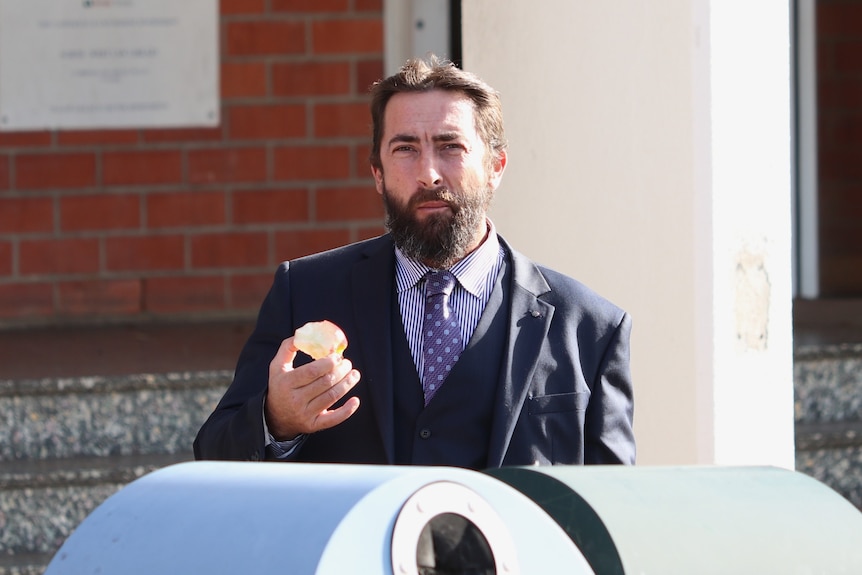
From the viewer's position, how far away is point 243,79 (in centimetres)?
637

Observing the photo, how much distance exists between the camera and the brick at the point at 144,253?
6.34 metres

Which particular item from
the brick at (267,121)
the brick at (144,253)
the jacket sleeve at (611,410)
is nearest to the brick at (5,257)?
the brick at (144,253)

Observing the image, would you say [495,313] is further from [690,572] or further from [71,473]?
[71,473]

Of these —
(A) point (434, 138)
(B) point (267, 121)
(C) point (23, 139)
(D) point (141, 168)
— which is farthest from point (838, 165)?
(A) point (434, 138)

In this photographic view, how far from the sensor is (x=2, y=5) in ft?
20.4

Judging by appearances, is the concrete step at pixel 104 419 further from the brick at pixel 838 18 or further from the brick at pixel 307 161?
the brick at pixel 838 18

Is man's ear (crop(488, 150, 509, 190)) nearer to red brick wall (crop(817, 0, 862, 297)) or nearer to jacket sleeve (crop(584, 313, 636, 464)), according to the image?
jacket sleeve (crop(584, 313, 636, 464))

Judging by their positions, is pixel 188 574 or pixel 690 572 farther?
pixel 690 572

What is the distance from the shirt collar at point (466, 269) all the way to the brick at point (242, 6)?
3.82 meters

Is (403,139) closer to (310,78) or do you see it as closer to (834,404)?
(834,404)

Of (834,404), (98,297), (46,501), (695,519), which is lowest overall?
(46,501)

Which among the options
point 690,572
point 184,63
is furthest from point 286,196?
point 690,572

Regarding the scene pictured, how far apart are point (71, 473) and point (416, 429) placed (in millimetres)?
2060

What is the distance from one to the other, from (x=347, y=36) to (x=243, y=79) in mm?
528
